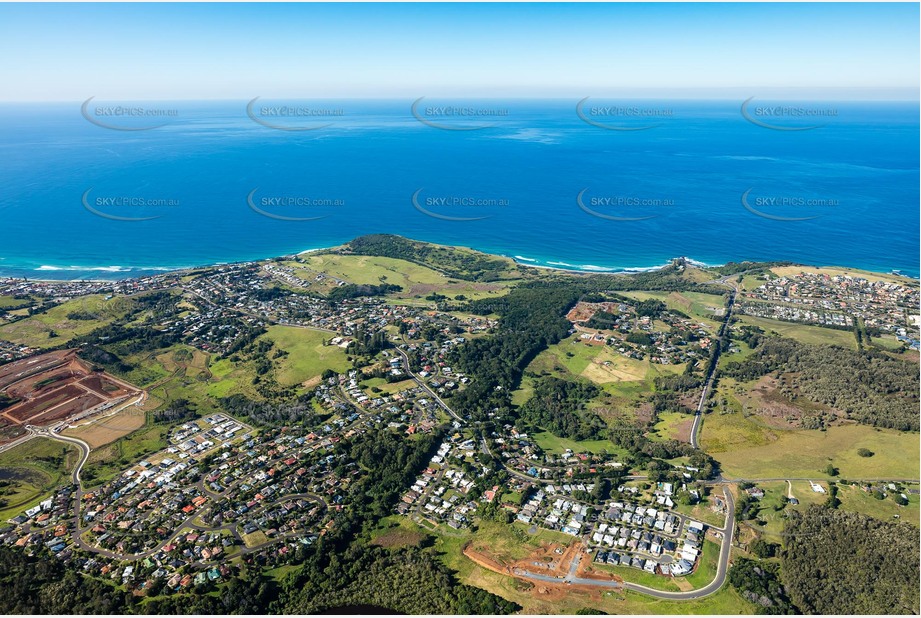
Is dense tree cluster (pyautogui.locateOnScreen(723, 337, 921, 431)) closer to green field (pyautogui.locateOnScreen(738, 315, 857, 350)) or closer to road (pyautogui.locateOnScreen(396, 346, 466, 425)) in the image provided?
→ green field (pyautogui.locateOnScreen(738, 315, 857, 350))

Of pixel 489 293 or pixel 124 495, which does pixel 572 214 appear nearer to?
pixel 489 293

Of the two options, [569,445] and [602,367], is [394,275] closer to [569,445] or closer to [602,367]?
[602,367]

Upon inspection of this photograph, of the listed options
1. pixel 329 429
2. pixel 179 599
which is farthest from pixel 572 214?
pixel 179 599

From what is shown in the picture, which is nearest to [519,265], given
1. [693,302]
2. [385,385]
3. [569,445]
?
[693,302]

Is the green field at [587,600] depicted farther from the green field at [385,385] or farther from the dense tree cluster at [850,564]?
the green field at [385,385]

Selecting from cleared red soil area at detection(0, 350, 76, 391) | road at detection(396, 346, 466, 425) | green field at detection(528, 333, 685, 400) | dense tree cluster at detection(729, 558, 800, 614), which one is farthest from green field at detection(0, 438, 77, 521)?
dense tree cluster at detection(729, 558, 800, 614)

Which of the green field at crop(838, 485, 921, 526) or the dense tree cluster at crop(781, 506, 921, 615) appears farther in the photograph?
the green field at crop(838, 485, 921, 526)
